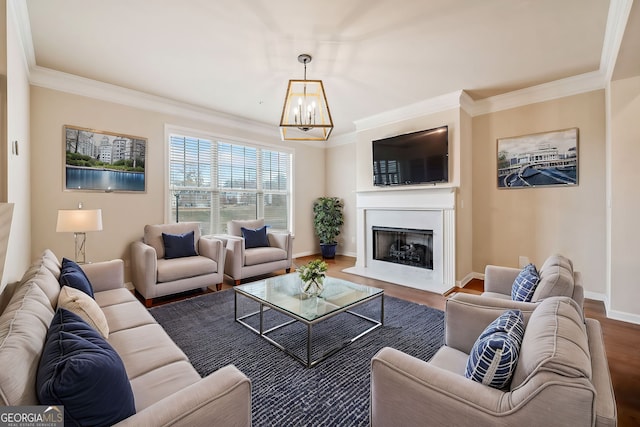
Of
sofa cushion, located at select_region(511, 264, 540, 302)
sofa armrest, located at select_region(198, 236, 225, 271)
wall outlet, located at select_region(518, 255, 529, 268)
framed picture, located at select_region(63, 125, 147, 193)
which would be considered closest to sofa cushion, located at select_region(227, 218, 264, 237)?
sofa armrest, located at select_region(198, 236, 225, 271)

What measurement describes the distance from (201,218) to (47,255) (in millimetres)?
2508

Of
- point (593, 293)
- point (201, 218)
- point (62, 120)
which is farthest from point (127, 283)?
point (593, 293)

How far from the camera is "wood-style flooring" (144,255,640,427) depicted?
5.51 ft

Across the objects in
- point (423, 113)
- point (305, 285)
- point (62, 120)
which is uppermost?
point (423, 113)

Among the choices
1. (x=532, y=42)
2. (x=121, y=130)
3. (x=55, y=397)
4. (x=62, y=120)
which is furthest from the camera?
(x=121, y=130)

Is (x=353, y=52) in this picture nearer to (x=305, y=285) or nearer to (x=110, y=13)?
(x=110, y=13)

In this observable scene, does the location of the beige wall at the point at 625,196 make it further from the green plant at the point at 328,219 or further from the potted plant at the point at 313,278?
the green plant at the point at 328,219

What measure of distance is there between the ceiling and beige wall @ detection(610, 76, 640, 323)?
1.80 feet

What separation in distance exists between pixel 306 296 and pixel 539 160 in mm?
3538

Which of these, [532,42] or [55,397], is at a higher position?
[532,42]

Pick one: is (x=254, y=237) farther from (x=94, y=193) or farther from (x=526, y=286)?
(x=526, y=286)

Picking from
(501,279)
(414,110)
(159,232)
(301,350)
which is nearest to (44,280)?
(301,350)

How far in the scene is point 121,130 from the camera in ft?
12.2

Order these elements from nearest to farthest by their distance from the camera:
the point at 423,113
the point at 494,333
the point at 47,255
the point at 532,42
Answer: the point at 494,333, the point at 47,255, the point at 532,42, the point at 423,113
